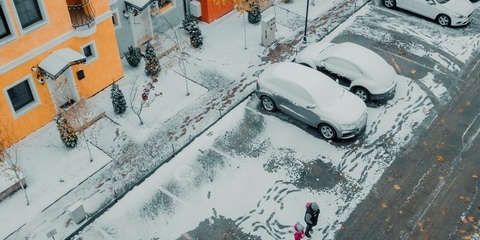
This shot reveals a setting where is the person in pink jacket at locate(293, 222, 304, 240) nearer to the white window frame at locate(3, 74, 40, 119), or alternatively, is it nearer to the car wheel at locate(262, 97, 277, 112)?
the car wheel at locate(262, 97, 277, 112)

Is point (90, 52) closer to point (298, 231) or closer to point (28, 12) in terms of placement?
point (28, 12)

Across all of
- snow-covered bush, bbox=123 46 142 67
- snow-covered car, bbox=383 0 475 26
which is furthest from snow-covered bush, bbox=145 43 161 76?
snow-covered car, bbox=383 0 475 26

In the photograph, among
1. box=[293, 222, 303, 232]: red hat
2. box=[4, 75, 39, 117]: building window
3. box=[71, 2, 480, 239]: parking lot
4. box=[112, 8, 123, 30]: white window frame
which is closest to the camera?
box=[293, 222, 303, 232]: red hat

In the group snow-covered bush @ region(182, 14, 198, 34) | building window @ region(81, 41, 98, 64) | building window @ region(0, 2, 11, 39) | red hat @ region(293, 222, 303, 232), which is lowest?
red hat @ region(293, 222, 303, 232)

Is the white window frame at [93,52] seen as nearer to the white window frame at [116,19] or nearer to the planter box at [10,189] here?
the white window frame at [116,19]

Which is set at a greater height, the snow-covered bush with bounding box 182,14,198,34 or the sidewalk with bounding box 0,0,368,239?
the snow-covered bush with bounding box 182,14,198,34

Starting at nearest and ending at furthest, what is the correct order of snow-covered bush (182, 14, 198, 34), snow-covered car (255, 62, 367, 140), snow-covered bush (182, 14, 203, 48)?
snow-covered car (255, 62, 367, 140)
snow-covered bush (182, 14, 203, 48)
snow-covered bush (182, 14, 198, 34)

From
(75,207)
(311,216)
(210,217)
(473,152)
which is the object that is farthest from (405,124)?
(75,207)
